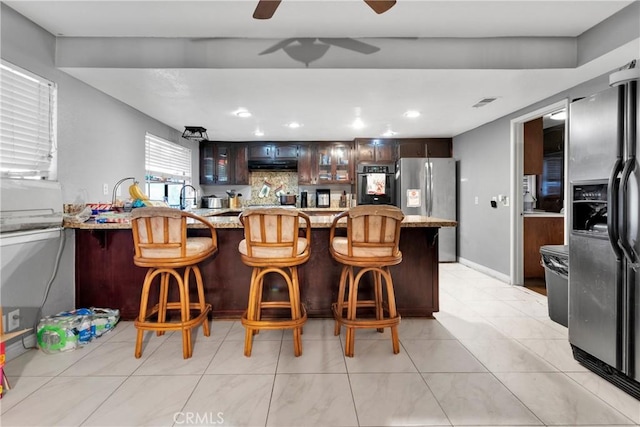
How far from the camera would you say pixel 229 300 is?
2604 mm

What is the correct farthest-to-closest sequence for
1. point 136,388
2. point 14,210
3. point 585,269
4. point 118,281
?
1. point 118,281
2. point 14,210
3. point 585,269
4. point 136,388

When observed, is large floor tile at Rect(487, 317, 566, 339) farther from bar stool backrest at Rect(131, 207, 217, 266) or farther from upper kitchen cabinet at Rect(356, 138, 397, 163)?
upper kitchen cabinet at Rect(356, 138, 397, 163)

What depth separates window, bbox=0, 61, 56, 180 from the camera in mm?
2062

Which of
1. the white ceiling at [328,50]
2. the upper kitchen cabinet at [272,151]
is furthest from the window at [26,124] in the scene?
the upper kitchen cabinet at [272,151]

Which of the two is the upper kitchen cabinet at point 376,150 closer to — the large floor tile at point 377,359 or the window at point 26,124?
the large floor tile at point 377,359

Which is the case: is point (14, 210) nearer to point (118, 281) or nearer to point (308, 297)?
point (118, 281)

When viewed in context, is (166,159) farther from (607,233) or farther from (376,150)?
(607,233)

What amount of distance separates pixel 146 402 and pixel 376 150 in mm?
4739

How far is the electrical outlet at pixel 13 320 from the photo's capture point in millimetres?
2033

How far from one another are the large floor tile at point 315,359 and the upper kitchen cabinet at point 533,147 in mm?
3318

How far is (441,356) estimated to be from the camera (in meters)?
2.04

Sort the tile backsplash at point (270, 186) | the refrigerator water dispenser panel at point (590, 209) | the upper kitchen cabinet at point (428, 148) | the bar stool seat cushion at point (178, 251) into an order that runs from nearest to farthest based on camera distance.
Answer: the refrigerator water dispenser panel at point (590, 209)
the bar stool seat cushion at point (178, 251)
the upper kitchen cabinet at point (428, 148)
the tile backsplash at point (270, 186)

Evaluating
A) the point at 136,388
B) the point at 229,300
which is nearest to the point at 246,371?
the point at 136,388

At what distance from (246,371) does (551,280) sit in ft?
8.52
